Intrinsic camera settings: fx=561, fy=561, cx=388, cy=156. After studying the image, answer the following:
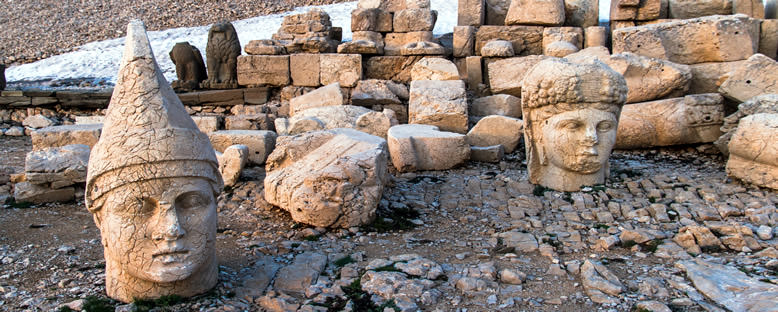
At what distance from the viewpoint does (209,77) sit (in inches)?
377

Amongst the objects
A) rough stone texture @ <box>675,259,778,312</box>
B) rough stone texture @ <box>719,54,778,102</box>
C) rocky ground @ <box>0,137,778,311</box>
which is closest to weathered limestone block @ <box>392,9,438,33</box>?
rocky ground @ <box>0,137,778,311</box>

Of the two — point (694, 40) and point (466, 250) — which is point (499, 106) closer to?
point (694, 40)

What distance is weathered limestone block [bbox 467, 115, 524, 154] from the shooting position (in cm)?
702

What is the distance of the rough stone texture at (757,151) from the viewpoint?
5.09m

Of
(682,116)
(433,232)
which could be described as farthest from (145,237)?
(682,116)

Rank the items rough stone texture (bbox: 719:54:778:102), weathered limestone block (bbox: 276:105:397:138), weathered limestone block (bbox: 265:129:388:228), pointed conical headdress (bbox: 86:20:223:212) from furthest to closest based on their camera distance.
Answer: weathered limestone block (bbox: 276:105:397:138), rough stone texture (bbox: 719:54:778:102), weathered limestone block (bbox: 265:129:388:228), pointed conical headdress (bbox: 86:20:223:212)

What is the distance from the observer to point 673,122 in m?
6.80

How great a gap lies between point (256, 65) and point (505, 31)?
4.22 metres

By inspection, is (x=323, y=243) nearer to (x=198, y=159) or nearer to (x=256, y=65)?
(x=198, y=159)

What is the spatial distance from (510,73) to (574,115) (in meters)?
3.44

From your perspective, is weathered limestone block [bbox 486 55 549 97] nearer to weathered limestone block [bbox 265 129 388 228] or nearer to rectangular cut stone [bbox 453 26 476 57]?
rectangular cut stone [bbox 453 26 476 57]

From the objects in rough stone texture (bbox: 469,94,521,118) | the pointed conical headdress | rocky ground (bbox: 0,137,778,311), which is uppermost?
the pointed conical headdress

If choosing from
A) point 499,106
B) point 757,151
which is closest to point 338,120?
point 499,106

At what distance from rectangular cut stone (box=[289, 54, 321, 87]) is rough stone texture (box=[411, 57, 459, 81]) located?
1635mm
